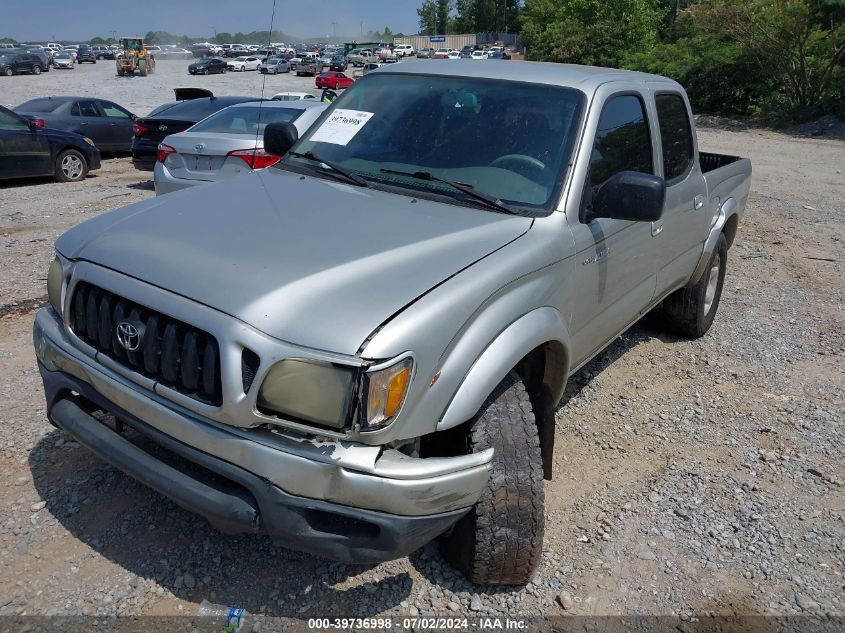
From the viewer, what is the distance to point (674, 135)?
451cm

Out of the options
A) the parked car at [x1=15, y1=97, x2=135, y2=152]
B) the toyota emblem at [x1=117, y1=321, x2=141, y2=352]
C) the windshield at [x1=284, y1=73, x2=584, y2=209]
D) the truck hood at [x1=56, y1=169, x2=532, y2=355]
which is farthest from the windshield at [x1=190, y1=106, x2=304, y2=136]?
the parked car at [x1=15, y1=97, x2=135, y2=152]

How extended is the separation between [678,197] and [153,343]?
10.5ft

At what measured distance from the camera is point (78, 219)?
364 inches

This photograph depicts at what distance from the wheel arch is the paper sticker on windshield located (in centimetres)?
151

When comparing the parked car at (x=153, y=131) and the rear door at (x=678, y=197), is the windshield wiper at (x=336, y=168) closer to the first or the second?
the rear door at (x=678, y=197)

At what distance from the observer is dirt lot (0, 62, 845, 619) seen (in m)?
2.84

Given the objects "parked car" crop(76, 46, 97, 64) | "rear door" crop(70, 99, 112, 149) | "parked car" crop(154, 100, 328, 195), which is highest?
"parked car" crop(154, 100, 328, 195)

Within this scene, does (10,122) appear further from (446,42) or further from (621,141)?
(446,42)

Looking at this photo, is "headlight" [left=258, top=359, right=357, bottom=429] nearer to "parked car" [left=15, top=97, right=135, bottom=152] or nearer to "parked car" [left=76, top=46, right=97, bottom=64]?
"parked car" [left=15, top=97, right=135, bottom=152]

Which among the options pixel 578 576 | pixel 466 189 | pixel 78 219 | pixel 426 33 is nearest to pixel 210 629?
pixel 578 576

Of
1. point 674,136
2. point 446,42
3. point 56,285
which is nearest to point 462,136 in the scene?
point 674,136

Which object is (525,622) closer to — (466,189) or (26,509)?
(466,189)

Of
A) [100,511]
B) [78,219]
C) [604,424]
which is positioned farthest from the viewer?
[78,219]

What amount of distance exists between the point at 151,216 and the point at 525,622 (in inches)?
86.9
